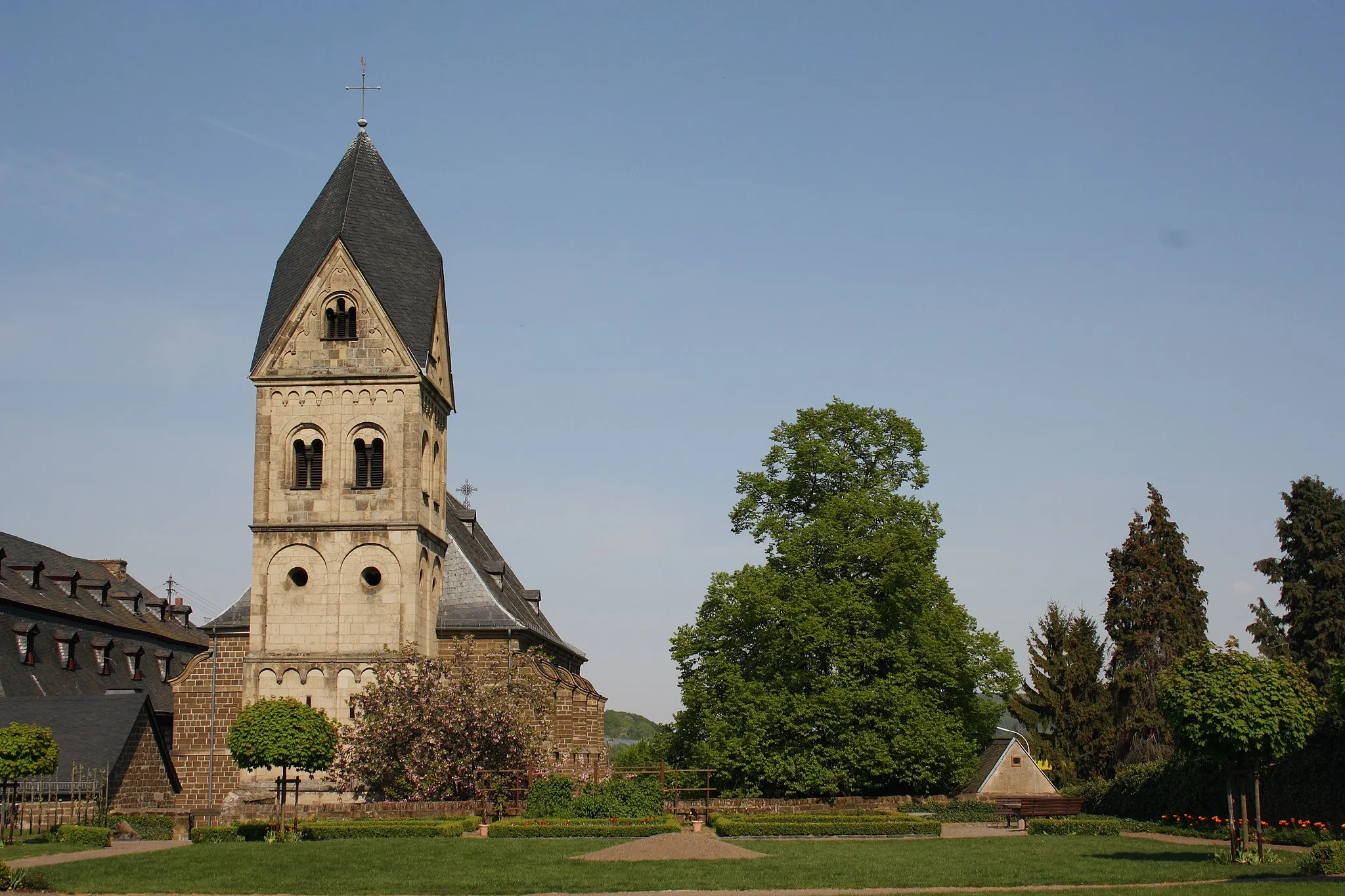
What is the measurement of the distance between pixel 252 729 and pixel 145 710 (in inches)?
375

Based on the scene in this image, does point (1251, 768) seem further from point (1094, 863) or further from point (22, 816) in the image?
point (22, 816)

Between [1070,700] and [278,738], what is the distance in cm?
3546

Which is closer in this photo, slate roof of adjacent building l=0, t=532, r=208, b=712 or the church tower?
the church tower

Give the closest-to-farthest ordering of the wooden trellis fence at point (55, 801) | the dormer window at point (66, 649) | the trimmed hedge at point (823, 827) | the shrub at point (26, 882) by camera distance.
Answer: the shrub at point (26, 882) < the trimmed hedge at point (823, 827) < the wooden trellis fence at point (55, 801) < the dormer window at point (66, 649)

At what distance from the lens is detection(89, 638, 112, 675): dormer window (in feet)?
177

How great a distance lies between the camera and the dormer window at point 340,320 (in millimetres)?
43594

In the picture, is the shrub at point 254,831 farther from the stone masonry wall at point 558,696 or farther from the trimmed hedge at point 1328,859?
the trimmed hedge at point 1328,859

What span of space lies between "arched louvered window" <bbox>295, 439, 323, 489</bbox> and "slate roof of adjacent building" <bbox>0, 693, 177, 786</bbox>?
28.0 feet

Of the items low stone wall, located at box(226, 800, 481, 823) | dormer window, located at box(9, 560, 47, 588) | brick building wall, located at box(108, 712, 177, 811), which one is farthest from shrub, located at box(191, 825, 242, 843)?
dormer window, located at box(9, 560, 47, 588)

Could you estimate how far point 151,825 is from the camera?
35.3 metres

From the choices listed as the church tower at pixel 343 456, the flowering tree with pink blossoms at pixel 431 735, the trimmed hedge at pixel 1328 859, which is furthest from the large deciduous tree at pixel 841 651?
the trimmed hedge at pixel 1328 859

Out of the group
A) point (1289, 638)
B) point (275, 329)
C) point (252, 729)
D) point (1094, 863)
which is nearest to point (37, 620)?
point (275, 329)

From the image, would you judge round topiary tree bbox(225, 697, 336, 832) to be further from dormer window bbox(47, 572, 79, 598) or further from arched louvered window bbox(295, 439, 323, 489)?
dormer window bbox(47, 572, 79, 598)

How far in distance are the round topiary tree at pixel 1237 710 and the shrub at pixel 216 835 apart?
2223 cm
